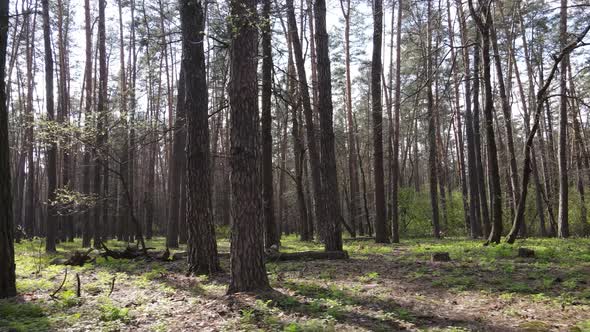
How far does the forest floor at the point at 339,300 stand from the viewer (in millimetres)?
5109

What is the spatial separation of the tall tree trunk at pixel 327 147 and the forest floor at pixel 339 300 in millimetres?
1414

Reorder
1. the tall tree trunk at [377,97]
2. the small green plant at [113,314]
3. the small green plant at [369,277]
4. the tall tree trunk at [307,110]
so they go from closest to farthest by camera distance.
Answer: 1. the small green plant at [113,314]
2. the small green plant at [369,277]
3. the tall tree trunk at [377,97]
4. the tall tree trunk at [307,110]

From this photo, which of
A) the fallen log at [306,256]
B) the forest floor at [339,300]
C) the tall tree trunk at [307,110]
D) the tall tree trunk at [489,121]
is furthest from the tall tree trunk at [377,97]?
the forest floor at [339,300]

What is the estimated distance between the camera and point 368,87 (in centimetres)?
3127

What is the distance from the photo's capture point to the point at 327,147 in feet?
35.6

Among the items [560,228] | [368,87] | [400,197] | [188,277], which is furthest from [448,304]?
[368,87]

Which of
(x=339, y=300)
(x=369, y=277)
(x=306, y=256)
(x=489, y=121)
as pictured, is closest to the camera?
(x=339, y=300)

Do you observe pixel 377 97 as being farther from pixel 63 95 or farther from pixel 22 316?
pixel 63 95

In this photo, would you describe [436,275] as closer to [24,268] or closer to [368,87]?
[24,268]

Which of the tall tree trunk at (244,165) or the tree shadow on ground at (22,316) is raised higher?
the tall tree trunk at (244,165)

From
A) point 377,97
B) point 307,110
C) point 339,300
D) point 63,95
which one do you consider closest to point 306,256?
point 339,300

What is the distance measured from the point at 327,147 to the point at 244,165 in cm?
465

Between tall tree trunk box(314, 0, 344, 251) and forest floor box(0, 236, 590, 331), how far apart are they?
55.7 inches

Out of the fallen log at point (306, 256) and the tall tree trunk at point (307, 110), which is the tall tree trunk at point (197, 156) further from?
the tall tree trunk at point (307, 110)
